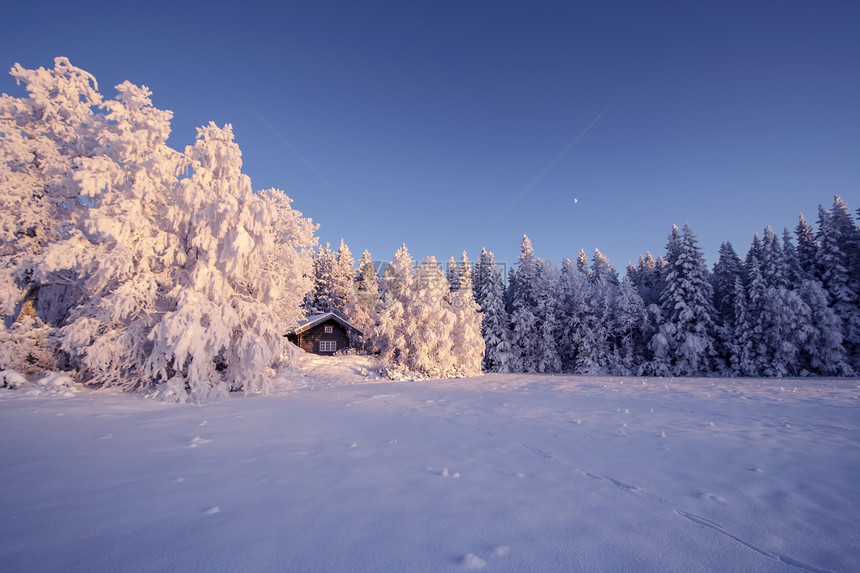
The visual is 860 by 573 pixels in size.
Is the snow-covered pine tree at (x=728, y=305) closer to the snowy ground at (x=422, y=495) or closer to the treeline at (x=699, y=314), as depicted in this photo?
the treeline at (x=699, y=314)

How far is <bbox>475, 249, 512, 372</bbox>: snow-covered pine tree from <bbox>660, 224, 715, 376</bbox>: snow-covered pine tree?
15.6 metres

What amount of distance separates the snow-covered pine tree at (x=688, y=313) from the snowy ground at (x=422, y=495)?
27.2 metres

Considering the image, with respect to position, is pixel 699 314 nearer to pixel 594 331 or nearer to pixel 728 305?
pixel 728 305

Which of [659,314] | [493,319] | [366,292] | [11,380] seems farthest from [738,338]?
[11,380]

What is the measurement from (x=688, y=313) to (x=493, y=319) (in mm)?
18684

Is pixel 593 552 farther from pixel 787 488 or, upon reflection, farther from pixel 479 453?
pixel 787 488

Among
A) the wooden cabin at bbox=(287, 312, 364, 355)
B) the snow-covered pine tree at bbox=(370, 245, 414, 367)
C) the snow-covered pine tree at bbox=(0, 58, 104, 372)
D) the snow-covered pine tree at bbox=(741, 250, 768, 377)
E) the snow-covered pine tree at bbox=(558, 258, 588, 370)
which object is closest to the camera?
the snow-covered pine tree at bbox=(0, 58, 104, 372)

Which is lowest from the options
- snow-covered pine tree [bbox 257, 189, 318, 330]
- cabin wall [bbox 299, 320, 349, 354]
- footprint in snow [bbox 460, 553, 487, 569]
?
footprint in snow [bbox 460, 553, 487, 569]

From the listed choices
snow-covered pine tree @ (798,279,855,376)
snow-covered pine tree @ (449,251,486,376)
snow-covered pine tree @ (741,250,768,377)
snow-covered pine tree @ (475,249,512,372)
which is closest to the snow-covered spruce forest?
snow-covered pine tree @ (449,251,486,376)

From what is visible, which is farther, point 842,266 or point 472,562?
point 842,266

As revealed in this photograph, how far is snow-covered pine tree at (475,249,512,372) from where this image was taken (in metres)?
38.4

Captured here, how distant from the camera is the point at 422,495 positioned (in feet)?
13.9

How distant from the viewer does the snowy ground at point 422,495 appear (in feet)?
9.73

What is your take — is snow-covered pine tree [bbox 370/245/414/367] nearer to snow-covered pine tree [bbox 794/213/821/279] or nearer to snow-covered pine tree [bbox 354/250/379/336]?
snow-covered pine tree [bbox 354/250/379/336]
